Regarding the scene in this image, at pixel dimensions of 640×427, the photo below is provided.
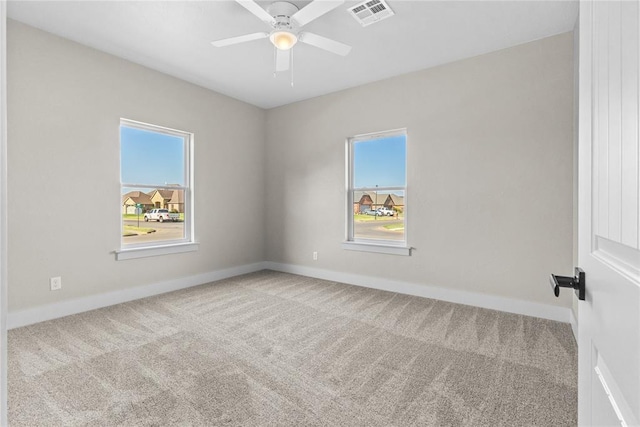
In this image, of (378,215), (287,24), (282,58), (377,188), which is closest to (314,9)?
(287,24)

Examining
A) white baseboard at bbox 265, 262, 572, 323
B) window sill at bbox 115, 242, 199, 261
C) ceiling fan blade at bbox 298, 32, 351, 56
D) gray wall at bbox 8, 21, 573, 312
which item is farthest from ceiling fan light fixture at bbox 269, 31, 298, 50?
white baseboard at bbox 265, 262, 572, 323

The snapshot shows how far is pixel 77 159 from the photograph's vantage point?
314 centimetres

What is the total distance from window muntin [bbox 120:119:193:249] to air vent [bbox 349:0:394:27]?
2.71m

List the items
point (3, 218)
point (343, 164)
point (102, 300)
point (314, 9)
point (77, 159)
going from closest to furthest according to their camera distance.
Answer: point (3, 218) < point (314, 9) < point (77, 159) < point (102, 300) < point (343, 164)

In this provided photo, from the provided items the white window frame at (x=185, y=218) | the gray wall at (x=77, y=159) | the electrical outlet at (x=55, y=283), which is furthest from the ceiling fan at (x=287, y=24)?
the electrical outlet at (x=55, y=283)

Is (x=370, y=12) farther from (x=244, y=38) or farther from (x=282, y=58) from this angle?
(x=244, y=38)

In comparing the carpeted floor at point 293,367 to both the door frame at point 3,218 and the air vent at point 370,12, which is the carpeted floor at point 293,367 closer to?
the door frame at point 3,218

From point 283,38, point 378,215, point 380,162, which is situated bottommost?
point 378,215

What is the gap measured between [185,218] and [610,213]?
442 centimetres

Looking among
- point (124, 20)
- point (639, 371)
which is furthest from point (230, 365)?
point (124, 20)

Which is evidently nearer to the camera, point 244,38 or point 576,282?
point 576,282

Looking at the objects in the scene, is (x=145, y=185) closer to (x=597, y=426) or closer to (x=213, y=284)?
(x=213, y=284)

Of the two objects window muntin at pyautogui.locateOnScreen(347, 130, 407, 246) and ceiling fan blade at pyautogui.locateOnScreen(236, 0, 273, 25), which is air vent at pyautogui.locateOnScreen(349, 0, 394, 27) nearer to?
ceiling fan blade at pyautogui.locateOnScreen(236, 0, 273, 25)

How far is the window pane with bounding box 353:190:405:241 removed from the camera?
408 centimetres
